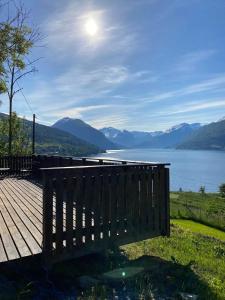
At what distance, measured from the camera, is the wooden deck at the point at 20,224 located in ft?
16.2

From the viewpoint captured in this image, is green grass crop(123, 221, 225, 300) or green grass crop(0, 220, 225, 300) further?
green grass crop(123, 221, 225, 300)

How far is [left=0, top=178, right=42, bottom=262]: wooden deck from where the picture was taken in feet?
16.2

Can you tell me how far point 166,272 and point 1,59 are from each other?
8.65 meters

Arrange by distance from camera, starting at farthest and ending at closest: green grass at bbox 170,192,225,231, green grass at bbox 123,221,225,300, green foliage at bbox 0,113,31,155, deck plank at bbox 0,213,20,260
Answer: green foliage at bbox 0,113,31,155, green grass at bbox 170,192,225,231, green grass at bbox 123,221,225,300, deck plank at bbox 0,213,20,260

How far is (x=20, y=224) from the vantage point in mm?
6410

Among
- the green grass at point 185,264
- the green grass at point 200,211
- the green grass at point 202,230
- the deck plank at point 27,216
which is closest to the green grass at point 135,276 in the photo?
the green grass at point 185,264

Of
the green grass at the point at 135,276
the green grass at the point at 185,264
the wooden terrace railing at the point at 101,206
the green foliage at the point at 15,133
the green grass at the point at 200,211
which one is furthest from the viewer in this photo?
the green foliage at the point at 15,133

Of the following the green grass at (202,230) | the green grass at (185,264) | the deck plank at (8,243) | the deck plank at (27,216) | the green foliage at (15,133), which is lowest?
the green grass at (202,230)

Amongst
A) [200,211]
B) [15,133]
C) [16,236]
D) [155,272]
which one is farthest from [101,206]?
[15,133]

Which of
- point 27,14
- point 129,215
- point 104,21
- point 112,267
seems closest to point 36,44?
point 27,14

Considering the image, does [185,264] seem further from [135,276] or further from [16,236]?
[16,236]

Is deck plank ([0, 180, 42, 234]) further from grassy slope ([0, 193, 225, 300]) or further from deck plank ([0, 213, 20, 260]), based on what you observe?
grassy slope ([0, 193, 225, 300])

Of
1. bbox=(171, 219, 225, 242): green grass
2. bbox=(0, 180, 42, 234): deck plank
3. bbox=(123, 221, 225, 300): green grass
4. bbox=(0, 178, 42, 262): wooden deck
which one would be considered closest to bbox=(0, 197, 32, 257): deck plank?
bbox=(0, 178, 42, 262): wooden deck

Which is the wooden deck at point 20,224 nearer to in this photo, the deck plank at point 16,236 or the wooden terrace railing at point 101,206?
the deck plank at point 16,236
